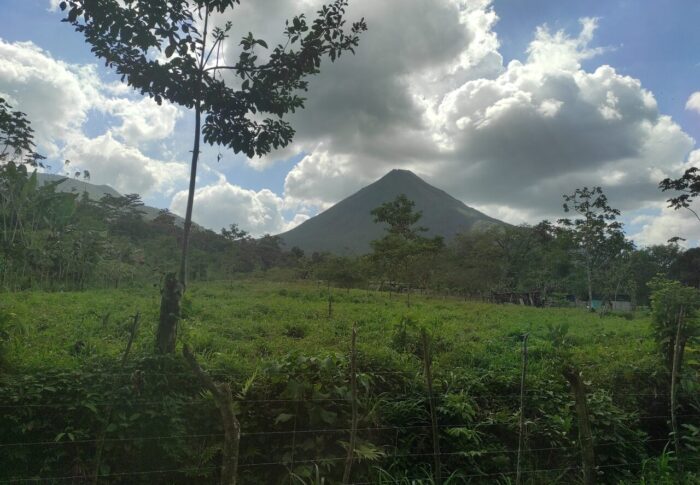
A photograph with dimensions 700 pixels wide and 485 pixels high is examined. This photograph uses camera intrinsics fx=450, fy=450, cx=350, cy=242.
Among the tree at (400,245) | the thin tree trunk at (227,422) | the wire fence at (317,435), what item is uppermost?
the tree at (400,245)

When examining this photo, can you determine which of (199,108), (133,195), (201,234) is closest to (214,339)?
(199,108)

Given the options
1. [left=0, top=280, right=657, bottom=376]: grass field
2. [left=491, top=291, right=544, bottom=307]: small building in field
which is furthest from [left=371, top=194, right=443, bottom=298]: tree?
[left=491, top=291, right=544, bottom=307]: small building in field

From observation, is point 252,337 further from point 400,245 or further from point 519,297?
point 519,297

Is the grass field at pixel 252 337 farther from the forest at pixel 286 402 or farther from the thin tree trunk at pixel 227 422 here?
the thin tree trunk at pixel 227 422

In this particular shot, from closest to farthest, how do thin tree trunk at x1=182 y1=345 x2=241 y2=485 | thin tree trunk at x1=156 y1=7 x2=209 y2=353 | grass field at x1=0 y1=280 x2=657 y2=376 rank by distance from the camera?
1. thin tree trunk at x1=182 y1=345 x2=241 y2=485
2. thin tree trunk at x1=156 y1=7 x2=209 y2=353
3. grass field at x1=0 y1=280 x2=657 y2=376

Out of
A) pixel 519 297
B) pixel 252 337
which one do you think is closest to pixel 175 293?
pixel 252 337

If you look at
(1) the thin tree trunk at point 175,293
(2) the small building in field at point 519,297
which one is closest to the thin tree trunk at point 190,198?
(1) the thin tree trunk at point 175,293

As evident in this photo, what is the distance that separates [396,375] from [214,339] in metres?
4.20

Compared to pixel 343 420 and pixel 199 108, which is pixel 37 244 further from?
pixel 343 420

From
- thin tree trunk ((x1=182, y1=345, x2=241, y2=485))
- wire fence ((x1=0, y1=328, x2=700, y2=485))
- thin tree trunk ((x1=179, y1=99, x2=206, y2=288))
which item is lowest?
wire fence ((x1=0, y1=328, x2=700, y2=485))

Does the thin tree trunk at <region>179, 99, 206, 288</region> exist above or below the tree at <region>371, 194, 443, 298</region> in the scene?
below

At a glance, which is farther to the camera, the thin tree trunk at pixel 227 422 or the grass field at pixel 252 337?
the grass field at pixel 252 337

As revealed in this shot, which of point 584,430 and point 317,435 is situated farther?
point 317,435

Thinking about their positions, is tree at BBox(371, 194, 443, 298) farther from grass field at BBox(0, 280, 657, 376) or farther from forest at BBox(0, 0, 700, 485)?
forest at BBox(0, 0, 700, 485)
